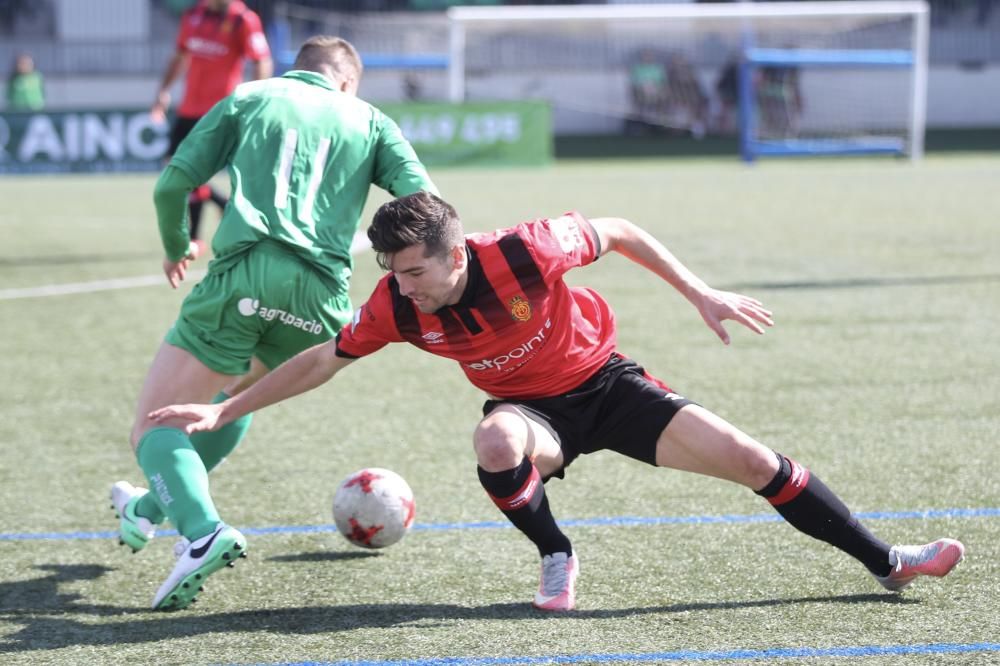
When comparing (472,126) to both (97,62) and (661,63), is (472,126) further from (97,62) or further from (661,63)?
(97,62)

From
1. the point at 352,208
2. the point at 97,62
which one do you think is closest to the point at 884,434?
the point at 352,208

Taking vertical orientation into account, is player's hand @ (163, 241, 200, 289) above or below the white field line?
above

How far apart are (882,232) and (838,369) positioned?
5988 mm

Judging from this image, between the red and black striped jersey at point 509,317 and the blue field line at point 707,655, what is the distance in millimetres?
869

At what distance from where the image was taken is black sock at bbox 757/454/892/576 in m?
3.78

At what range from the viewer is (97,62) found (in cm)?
3084

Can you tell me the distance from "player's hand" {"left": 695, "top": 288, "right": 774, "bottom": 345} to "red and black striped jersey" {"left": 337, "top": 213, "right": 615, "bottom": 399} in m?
0.35

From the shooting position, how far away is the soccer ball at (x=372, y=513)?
4.29 metres

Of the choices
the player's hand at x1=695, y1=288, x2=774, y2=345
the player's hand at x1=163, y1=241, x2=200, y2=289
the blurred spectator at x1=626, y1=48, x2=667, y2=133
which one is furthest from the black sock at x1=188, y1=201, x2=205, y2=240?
the blurred spectator at x1=626, y1=48, x2=667, y2=133

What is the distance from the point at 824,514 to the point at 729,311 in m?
0.63

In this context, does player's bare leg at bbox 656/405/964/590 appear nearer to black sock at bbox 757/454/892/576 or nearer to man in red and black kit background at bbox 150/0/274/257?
black sock at bbox 757/454/892/576

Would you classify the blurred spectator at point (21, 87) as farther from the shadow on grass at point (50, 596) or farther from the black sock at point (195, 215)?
the shadow on grass at point (50, 596)

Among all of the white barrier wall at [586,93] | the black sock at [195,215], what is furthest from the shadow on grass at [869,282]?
the white barrier wall at [586,93]

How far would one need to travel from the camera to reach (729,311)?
3.77m
